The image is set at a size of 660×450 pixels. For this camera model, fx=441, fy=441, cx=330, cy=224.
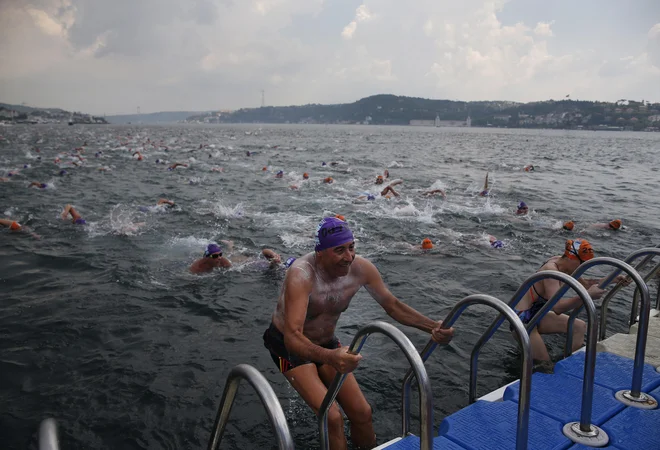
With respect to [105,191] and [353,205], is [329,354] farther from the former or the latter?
[105,191]

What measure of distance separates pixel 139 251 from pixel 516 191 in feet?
58.7

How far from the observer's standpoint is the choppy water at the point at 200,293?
5.21 metres

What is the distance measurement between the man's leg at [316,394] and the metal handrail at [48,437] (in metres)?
2.23

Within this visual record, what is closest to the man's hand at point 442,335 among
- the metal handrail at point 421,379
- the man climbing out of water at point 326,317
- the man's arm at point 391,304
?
the man climbing out of water at point 326,317

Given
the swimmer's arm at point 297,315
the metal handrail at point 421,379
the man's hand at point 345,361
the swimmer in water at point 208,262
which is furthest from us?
the swimmer in water at point 208,262

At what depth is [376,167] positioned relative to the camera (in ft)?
109

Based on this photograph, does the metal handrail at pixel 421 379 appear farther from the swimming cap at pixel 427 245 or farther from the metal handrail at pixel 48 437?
the swimming cap at pixel 427 245

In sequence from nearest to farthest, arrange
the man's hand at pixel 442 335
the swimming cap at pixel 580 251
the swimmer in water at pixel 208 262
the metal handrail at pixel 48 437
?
the metal handrail at pixel 48 437 → the man's hand at pixel 442 335 → the swimming cap at pixel 580 251 → the swimmer in water at pixel 208 262

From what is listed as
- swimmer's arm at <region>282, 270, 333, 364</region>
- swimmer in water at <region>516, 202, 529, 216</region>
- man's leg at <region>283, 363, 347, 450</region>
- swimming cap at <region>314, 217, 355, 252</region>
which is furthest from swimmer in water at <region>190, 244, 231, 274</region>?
swimmer in water at <region>516, 202, 529, 216</region>

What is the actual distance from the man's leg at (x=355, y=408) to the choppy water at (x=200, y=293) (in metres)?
0.92

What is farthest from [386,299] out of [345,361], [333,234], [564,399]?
[564,399]

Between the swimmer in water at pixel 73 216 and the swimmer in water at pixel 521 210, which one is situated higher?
the swimmer in water at pixel 521 210

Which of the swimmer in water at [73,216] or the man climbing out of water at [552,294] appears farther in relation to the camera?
the swimmer in water at [73,216]

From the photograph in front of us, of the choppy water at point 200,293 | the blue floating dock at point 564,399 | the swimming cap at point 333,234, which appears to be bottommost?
the choppy water at point 200,293
